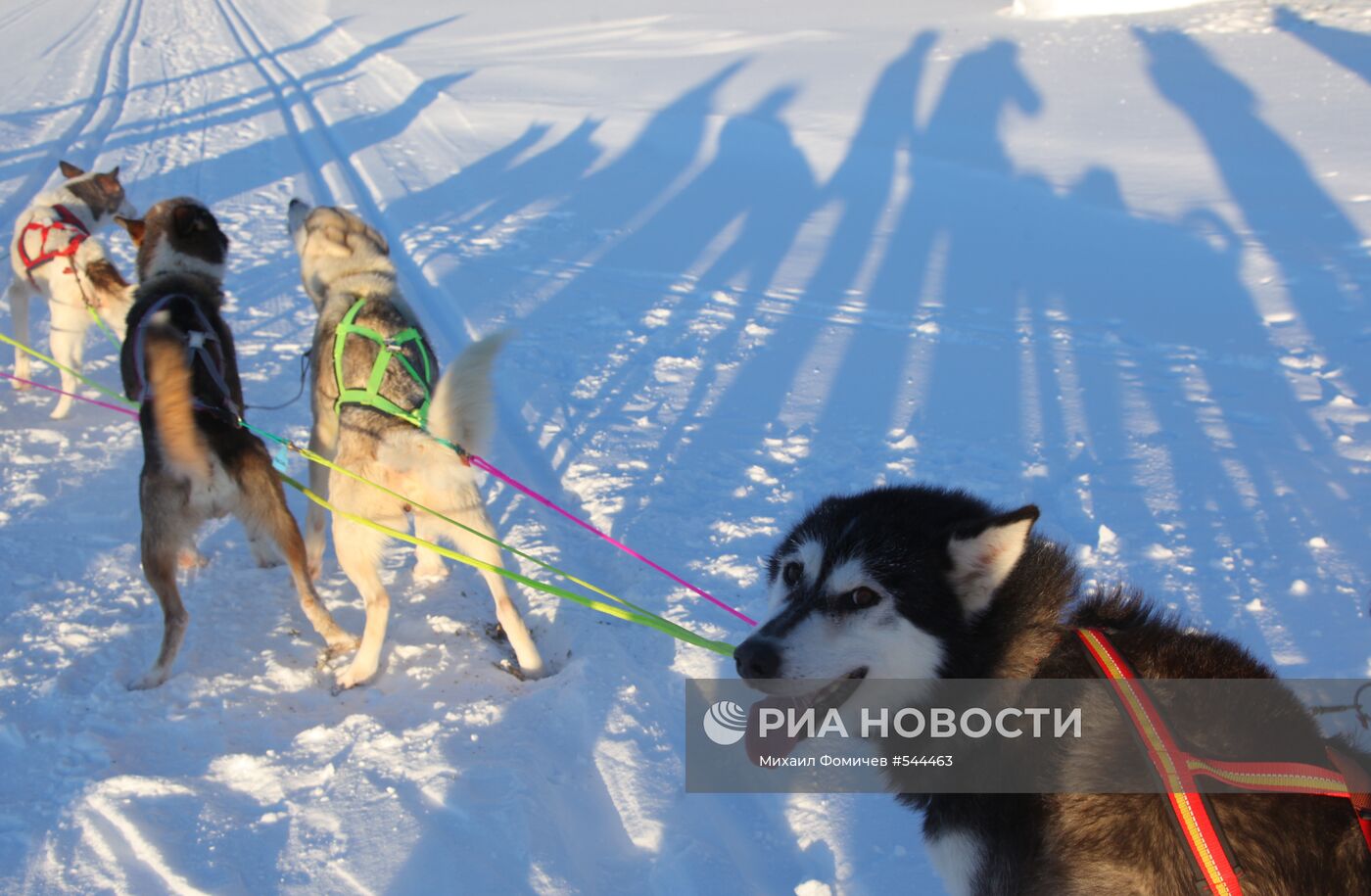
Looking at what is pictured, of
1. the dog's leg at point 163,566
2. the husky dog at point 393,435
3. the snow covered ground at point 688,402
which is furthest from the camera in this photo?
the dog's leg at point 163,566

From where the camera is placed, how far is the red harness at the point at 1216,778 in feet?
5.12

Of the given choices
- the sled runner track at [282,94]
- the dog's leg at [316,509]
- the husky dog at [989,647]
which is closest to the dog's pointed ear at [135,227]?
the dog's leg at [316,509]

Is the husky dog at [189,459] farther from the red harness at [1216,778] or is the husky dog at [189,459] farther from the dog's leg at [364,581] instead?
the red harness at [1216,778]

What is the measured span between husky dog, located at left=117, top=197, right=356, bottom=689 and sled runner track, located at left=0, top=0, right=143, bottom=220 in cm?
679

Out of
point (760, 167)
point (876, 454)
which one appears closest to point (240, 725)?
point (876, 454)

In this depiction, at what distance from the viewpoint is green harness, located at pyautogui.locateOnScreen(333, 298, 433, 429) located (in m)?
3.15

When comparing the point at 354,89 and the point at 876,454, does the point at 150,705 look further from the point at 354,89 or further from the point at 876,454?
the point at 354,89

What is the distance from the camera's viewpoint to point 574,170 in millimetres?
10438

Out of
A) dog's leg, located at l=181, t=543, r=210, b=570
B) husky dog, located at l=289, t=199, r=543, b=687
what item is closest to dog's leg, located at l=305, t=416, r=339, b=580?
husky dog, located at l=289, t=199, r=543, b=687

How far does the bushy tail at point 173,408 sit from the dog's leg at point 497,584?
0.91 metres

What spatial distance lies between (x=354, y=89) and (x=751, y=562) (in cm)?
1389

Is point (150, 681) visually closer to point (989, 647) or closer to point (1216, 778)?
point (989, 647)

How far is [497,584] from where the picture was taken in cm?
317

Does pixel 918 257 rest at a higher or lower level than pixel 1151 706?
lower
